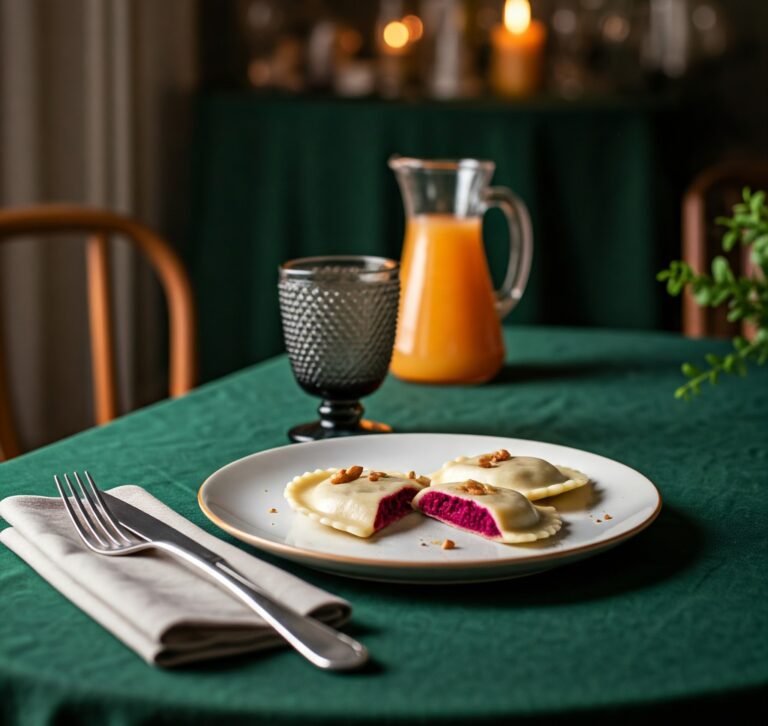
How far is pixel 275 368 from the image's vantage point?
1.25 meters

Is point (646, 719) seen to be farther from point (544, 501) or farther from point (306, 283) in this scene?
point (306, 283)

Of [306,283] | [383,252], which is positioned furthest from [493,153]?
[306,283]

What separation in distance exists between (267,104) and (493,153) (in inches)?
24.7

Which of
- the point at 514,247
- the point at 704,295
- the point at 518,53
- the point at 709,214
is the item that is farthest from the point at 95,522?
the point at 518,53

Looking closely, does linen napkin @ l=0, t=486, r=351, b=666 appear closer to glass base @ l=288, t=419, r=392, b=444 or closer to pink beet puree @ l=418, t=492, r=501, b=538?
pink beet puree @ l=418, t=492, r=501, b=538

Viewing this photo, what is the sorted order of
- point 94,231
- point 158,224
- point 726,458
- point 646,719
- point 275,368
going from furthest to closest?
point 158,224 < point 94,231 < point 275,368 < point 726,458 < point 646,719

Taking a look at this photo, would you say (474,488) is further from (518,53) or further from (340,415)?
(518,53)

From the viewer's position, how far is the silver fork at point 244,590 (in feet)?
1.64

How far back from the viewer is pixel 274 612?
524 millimetres

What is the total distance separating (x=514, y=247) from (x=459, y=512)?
637 mm

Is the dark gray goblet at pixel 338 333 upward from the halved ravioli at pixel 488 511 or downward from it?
A: upward

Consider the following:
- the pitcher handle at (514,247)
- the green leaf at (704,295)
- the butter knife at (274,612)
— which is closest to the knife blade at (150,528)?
the butter knife at (274,612)

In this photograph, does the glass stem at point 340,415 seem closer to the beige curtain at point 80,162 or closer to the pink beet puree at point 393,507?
the pink beet puree at point 393,507

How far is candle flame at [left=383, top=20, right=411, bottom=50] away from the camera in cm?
309
